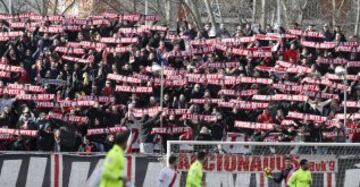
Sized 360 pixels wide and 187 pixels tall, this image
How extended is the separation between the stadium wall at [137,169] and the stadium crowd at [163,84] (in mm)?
1477

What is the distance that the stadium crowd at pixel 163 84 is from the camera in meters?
27.7

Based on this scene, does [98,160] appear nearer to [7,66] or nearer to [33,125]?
[33,125]

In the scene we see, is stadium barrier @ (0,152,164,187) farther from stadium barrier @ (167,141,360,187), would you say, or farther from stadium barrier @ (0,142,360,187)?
stadium barrier @ (167,141,360,187)

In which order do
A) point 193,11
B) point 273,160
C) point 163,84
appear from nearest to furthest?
point 273,160
point 163,84
point 193,11

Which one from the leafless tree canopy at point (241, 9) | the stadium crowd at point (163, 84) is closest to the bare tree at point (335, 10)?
the leafless tree canopy at point (241, 9)

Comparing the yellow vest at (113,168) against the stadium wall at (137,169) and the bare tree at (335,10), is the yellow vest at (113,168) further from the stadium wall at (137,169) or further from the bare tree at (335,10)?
the bare tree at (335,10)

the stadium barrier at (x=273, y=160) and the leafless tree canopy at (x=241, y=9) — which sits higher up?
the leafless tree canopy at (x=241, y=9)

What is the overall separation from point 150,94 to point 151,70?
33.7 inches

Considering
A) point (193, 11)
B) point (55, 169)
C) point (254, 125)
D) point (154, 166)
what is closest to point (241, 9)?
point (193, 11)

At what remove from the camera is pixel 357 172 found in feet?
83.0

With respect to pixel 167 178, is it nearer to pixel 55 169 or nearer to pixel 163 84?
pixel 55 169

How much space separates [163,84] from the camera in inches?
1182

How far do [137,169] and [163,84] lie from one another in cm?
515

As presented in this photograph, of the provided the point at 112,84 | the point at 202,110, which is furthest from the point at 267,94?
the point at 112,84
